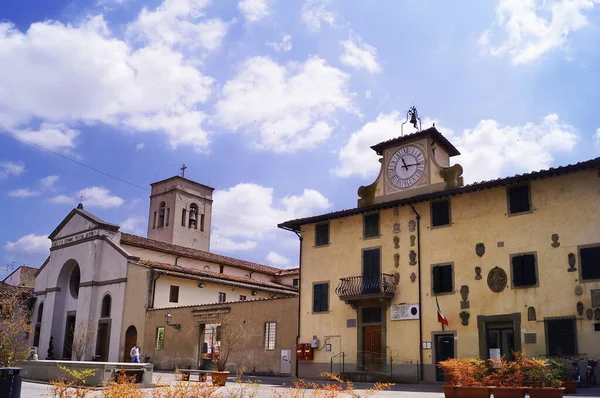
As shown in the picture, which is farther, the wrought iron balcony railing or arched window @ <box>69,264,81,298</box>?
arched window @ <box>69,264,81,298</box>

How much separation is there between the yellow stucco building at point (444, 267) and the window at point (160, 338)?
10.5m

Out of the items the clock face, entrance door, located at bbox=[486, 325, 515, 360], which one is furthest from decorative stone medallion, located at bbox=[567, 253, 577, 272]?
the clock face

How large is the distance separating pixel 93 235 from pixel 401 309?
25.4 metres

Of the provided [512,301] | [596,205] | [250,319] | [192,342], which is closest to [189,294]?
[192,342]

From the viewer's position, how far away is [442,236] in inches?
1028

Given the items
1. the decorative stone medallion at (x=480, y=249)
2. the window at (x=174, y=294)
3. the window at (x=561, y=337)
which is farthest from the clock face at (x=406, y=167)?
the window at (x=174, y=294)

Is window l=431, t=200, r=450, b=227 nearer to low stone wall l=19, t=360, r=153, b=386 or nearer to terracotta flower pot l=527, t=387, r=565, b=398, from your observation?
terracotta flower pot l=527, t=387, r=565, b=398

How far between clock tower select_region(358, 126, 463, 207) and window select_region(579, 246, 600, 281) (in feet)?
20.2

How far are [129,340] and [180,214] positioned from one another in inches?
753

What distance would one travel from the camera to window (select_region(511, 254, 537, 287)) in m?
23.2

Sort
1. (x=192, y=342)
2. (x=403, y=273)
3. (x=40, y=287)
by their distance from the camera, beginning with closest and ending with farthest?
(x=403, y=273) → (x=192, y=342) → (x=40, y=287)

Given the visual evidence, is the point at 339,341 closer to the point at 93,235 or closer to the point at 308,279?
the point at 308,279

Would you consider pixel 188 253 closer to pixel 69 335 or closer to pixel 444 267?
pixel 69 335

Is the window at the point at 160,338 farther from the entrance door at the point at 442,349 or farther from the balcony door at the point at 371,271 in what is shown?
the entrance door at the point at 442,349
